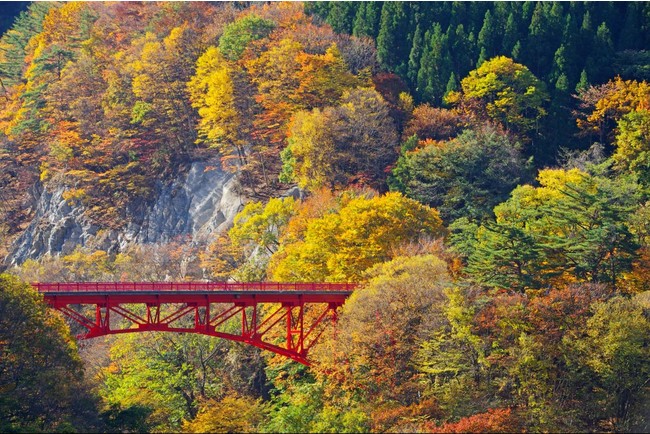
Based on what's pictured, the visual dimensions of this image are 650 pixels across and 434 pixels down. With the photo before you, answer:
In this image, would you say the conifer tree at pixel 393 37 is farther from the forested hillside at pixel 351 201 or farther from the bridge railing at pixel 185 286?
the bridge railing at pixel 185 286

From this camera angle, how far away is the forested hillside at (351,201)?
238 ft

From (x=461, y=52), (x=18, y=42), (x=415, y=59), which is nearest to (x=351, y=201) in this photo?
(x=461, y=52)

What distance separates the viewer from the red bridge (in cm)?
→ 7394

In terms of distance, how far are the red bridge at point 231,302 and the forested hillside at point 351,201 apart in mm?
1429

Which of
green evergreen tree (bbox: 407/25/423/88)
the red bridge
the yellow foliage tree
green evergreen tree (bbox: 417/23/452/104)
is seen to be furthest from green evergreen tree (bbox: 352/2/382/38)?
the yellow foliage tree

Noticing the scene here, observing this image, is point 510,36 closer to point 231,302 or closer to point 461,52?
point 461,52

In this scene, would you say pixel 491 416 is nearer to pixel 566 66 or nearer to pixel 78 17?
pixel 566 66

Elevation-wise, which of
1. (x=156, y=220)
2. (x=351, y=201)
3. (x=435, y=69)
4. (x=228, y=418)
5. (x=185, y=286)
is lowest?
(x=156, y=220)

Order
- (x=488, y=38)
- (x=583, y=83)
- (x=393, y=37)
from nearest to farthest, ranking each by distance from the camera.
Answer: (x=583, y=83)
(x=488, y=38)
(x=393, y=37)

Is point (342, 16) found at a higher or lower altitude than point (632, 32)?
lower

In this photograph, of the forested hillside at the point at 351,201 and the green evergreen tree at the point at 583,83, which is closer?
the forested hillside at the point at 351,201

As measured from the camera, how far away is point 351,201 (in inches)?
3546

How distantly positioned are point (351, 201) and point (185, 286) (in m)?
15.4

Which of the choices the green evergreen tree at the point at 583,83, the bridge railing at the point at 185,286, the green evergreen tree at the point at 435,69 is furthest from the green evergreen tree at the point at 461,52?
the bridge railing at the point at 185,286
